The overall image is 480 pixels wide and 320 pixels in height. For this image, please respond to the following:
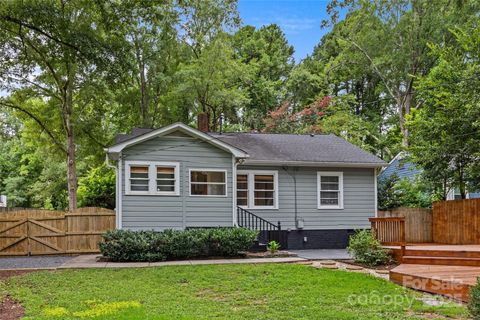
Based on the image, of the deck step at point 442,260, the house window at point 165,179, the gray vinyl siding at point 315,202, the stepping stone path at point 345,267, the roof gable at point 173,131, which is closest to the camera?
the deck step at point 442,260

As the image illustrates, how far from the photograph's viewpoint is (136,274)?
934 cm

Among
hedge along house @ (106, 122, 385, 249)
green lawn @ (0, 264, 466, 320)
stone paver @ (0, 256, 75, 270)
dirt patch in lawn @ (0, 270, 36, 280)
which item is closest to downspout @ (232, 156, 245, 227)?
hedge along house @ (106, 122, 385, 249)

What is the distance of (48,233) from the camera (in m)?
13.8

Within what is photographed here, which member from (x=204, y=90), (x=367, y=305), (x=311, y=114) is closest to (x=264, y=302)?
(x=367, y=305)

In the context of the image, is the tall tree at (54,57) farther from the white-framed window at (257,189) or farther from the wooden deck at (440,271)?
the wooden deck at (440,271)

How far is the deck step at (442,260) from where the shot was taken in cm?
909

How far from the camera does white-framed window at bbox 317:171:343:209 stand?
15570mm

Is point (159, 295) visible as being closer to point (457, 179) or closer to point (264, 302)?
point (264, 302)

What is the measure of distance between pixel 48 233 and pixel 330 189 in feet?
31.2

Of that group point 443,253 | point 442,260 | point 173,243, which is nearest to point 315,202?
point 173,243

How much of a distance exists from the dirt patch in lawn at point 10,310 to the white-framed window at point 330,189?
10800 mm

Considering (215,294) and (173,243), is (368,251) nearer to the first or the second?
(215,294)

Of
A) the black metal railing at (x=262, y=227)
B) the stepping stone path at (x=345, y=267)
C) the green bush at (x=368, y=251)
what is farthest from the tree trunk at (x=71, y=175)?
the green bush at (x=368, y=251)

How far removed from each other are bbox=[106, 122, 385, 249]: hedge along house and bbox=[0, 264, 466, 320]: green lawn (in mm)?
3435
